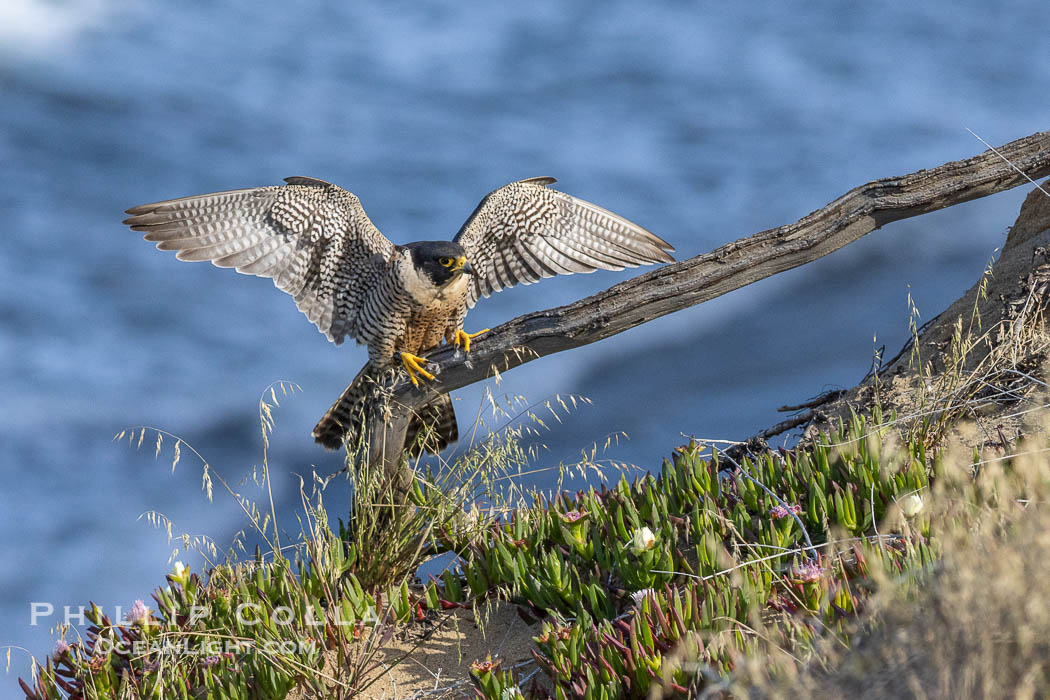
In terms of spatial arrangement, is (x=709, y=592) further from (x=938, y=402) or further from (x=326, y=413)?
(x=326, y=413)

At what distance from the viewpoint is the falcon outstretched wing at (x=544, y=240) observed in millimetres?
6285

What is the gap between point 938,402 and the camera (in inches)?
184

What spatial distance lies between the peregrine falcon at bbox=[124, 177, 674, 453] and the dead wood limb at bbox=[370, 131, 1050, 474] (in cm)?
26

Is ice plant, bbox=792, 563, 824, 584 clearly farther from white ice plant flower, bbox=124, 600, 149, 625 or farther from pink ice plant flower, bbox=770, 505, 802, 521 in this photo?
white ice plant flower, bbox=124, 600, 149, 625

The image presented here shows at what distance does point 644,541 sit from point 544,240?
3.03 metres

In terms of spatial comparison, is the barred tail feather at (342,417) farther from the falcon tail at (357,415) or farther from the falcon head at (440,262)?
the falcon head at (440,262)


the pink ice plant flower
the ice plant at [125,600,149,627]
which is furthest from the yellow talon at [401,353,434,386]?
the pink ice plant flower

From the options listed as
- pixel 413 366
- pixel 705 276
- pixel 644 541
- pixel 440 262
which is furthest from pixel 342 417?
pixel 644 541

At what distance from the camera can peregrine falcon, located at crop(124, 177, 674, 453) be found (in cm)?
561

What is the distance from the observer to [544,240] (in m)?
6.34

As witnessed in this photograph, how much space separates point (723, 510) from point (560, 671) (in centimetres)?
147

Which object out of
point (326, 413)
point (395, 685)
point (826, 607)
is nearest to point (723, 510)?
point (826, 607)

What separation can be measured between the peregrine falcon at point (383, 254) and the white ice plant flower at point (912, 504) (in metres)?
2.72

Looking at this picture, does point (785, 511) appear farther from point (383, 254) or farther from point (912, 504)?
point (383, 254)
